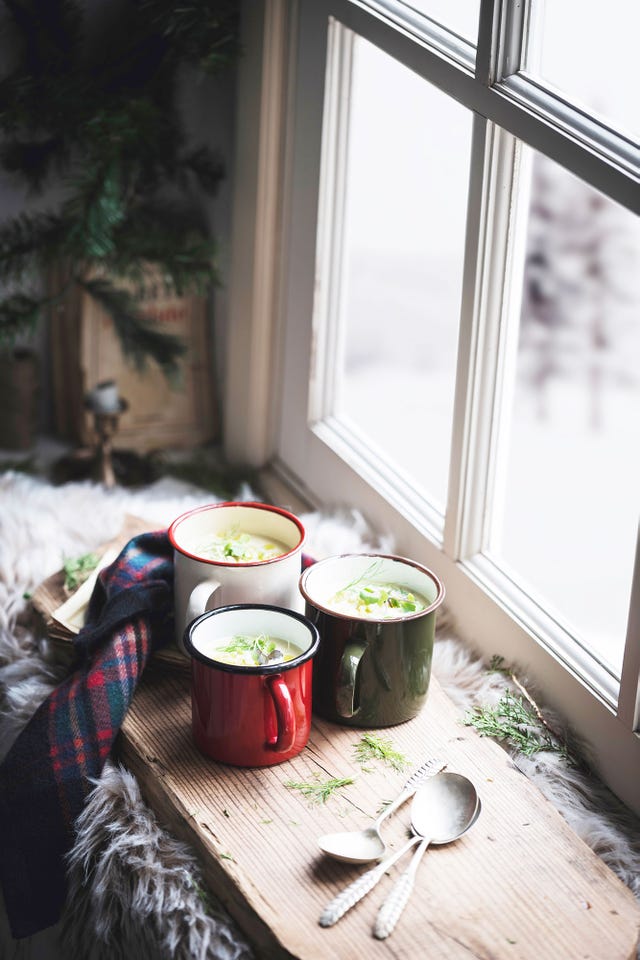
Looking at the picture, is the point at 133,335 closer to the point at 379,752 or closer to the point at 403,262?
the point at 379,752

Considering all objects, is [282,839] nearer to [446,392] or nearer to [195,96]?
[195,96]

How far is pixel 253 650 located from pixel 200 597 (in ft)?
0.25

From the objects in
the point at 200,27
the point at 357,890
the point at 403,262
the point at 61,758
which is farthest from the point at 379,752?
the point at 403,262

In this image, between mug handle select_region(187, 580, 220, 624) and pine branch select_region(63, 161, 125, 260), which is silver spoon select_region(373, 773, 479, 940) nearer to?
mug handle select_region(187, 580, 220, 624)

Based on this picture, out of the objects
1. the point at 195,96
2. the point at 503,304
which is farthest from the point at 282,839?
the point at 195,96

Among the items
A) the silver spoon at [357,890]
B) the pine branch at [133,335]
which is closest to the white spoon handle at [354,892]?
the silver spoon at [357,890]

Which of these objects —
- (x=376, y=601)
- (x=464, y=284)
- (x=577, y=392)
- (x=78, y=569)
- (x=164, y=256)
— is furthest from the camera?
(x=577, y=392)

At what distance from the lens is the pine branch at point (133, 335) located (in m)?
1.54

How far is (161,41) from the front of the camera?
4.53ft

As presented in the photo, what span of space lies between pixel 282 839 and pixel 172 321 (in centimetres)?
100

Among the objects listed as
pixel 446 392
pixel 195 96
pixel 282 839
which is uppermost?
pixel 195 96

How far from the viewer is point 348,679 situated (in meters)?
0.96

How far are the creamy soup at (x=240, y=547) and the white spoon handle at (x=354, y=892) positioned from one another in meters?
0.32

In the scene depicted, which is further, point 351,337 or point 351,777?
point 351,337
